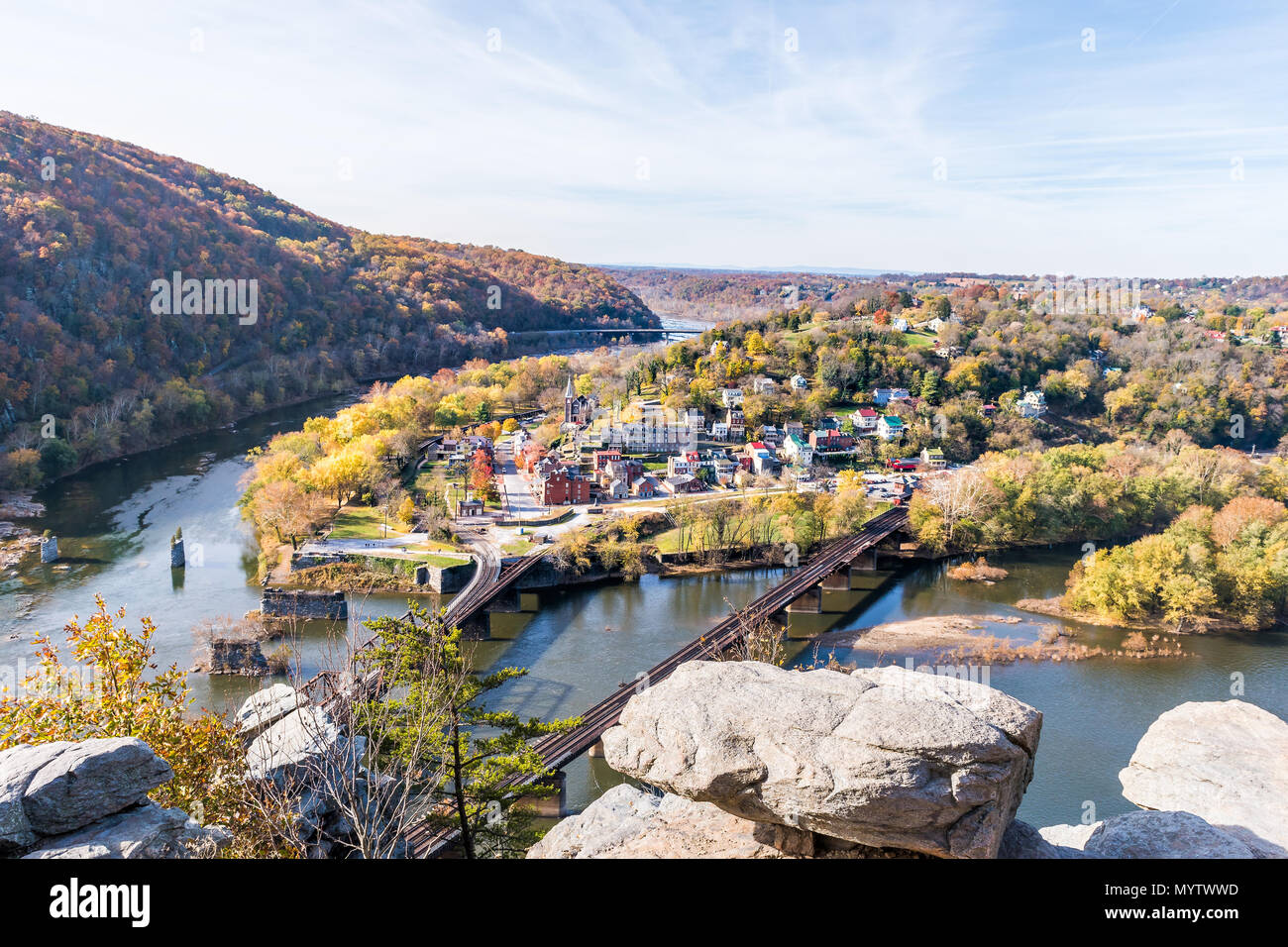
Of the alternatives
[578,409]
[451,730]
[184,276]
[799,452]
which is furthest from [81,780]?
[184,276]

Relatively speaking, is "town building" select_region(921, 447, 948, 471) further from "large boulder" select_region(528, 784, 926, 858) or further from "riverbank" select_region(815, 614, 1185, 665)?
"large boulder" select_region(528, 784, 926, 858)

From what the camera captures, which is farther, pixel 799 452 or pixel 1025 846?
pixel 799 452

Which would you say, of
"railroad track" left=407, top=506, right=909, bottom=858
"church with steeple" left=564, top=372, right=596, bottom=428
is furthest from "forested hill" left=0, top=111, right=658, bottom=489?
"railroad track" left=407, top=506, right=909, bottom=858

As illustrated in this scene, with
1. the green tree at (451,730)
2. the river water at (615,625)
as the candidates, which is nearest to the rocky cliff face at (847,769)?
the green tree at (451,730)

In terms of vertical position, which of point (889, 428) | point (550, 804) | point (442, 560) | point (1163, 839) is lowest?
point (550, 804)

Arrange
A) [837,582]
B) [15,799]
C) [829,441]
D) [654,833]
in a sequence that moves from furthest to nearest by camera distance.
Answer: [829,441], [837,582], [654,833], [15,799]

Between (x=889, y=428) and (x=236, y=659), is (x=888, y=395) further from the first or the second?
(x=236, y=659)
